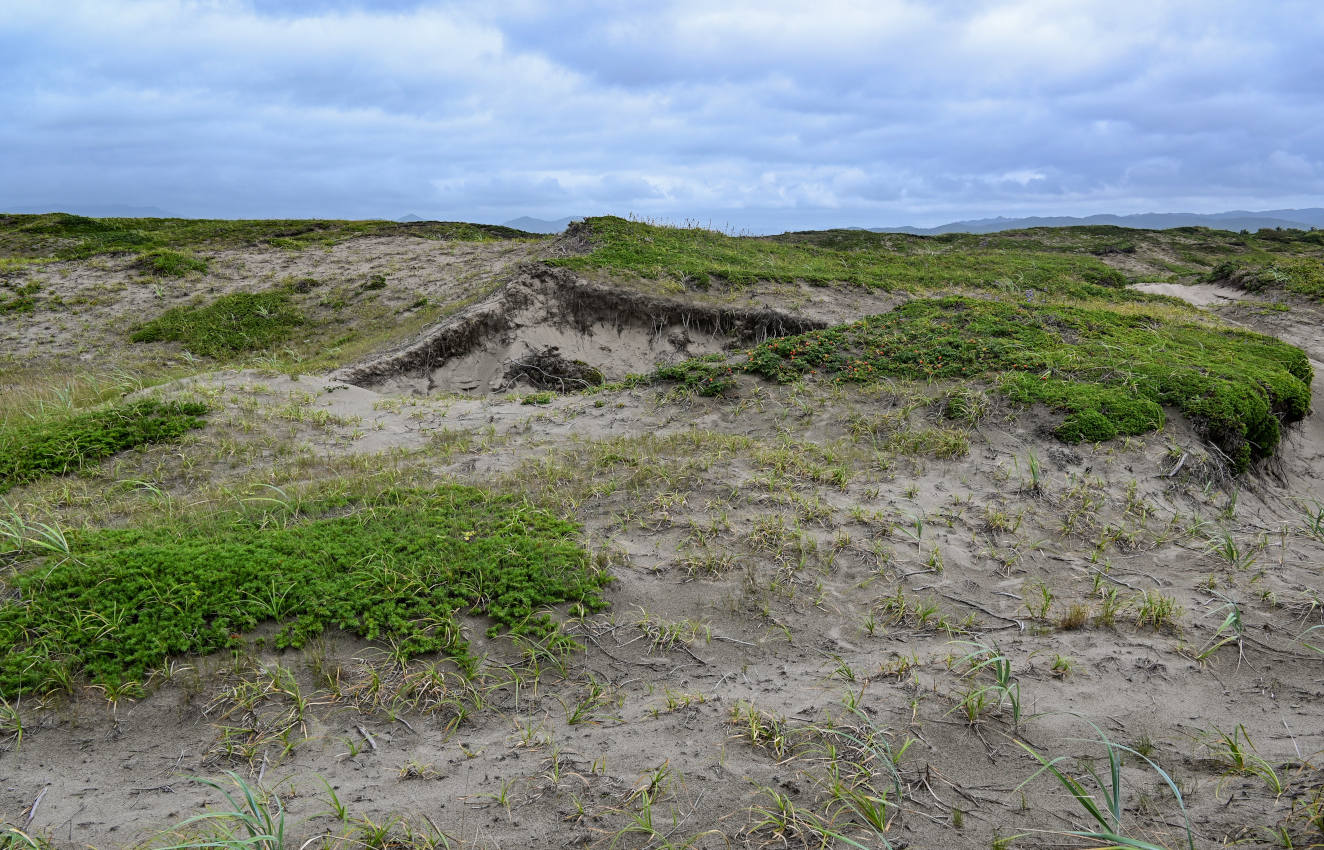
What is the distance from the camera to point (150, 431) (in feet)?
26.0

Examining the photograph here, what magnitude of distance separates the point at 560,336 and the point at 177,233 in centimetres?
2233

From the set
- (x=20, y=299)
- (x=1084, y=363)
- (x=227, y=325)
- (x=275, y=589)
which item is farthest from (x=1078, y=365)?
(x=20, y=299)

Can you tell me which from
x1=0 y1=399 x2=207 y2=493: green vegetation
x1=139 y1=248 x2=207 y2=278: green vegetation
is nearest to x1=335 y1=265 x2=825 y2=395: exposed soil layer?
x1=0 y1=399 x2=207 y2=493: green vegetation

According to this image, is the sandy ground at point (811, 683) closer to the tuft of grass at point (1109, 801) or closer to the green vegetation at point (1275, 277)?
the tuft of grass at point (1109, 801)

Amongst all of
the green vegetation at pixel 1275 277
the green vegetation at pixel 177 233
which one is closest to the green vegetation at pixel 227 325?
the green vegetation at pixel 177 233

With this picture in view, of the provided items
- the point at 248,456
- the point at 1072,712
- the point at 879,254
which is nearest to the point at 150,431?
the point at 248,456

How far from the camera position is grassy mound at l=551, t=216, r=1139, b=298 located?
16156 mm

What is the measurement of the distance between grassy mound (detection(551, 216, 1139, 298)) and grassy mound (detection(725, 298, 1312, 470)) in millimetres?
4975

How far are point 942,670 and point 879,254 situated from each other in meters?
20.9

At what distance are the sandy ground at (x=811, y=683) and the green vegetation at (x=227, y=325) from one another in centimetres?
1196

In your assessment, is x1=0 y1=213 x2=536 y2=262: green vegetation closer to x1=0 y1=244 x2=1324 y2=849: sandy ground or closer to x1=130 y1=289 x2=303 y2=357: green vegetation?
x1=130 y1=289 x2=303 y2=357: green vegetation

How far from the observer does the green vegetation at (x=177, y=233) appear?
25.4 meters

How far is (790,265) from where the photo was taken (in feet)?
61.0

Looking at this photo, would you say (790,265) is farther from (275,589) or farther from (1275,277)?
(275,589)
